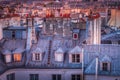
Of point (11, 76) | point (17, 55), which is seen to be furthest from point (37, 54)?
point (11, 76)

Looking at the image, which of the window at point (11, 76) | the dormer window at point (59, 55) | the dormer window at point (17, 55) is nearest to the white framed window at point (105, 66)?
the dormer window at point (59, 55)

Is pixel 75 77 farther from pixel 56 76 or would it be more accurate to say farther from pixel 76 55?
pixel 76 55

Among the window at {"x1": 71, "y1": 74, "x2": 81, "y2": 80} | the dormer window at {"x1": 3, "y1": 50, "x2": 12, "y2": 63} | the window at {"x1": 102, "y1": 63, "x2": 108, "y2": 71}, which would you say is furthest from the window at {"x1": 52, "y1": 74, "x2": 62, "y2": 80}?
the dormer window at {"x1": 3, "y1": 50, "x2": 12, "y2": 63}

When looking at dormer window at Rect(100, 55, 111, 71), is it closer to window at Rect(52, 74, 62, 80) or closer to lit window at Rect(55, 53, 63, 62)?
lit window at Rect(55, 53, 63, 62)

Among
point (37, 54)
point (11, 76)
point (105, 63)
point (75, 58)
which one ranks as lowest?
point (11, 76)

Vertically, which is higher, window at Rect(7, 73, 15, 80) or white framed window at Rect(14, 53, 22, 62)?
white framed window at Rect(14, 53, 22, 62)

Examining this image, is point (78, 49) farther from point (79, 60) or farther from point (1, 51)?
point (1, 51)

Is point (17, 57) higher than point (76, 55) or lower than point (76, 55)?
lower

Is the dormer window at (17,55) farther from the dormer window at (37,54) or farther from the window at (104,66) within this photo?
the window at (104,66)
